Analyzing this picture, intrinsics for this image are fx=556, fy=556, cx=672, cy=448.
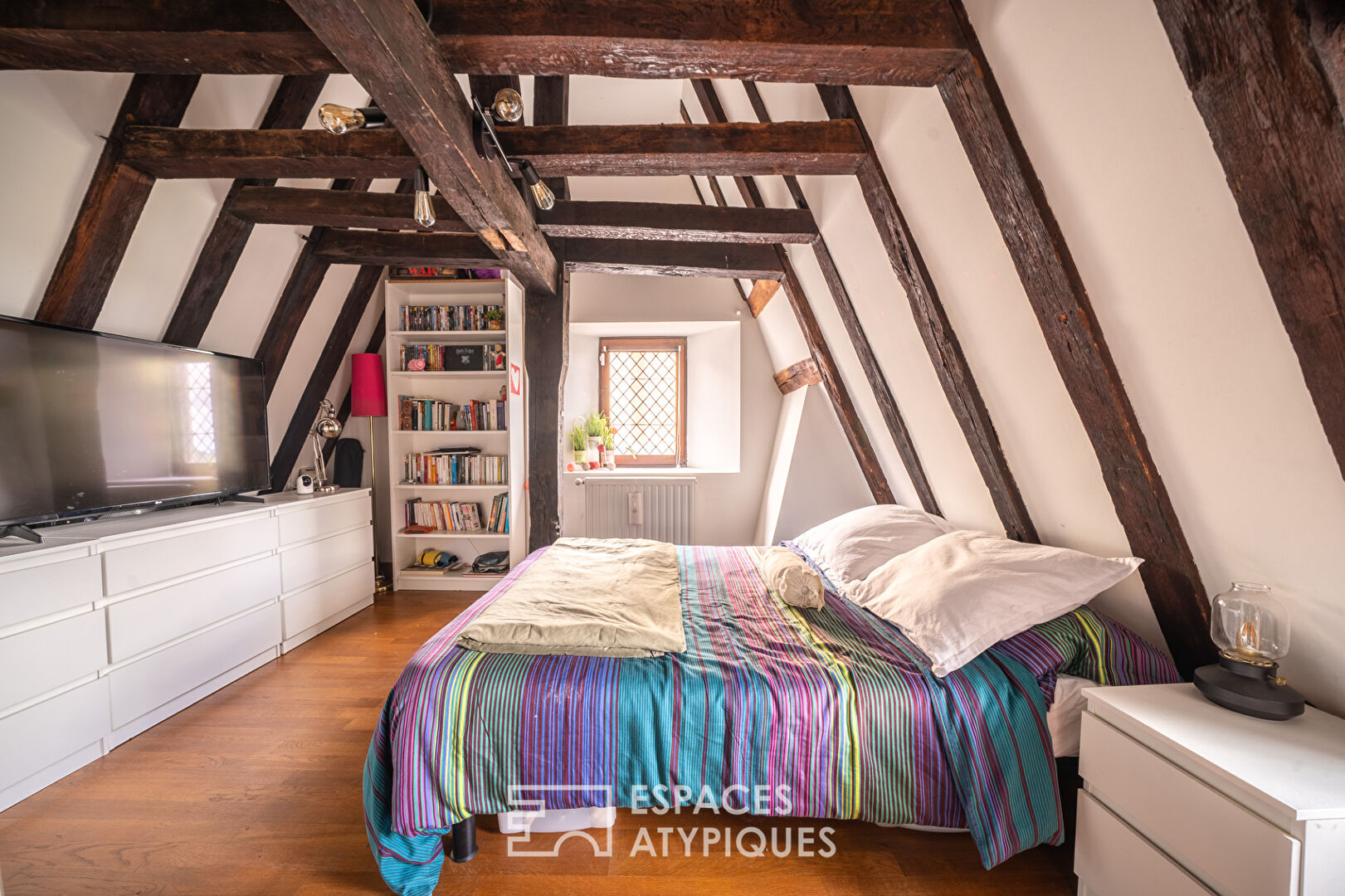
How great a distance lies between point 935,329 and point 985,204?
506mm

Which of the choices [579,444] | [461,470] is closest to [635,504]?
[579,444]

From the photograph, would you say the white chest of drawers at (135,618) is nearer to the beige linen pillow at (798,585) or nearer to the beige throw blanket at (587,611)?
the beige throw blanket at (587,611)

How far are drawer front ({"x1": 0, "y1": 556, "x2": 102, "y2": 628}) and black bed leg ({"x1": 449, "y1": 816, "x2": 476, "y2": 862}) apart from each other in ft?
4.91

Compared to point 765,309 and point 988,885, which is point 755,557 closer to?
point 988,885

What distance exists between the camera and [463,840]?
1.47 meters

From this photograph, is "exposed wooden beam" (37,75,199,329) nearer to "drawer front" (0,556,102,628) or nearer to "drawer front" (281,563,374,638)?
"drawer front" (0,556,102,628)

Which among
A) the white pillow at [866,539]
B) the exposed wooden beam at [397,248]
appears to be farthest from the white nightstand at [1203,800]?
the exposed wooden beam at [397,248]

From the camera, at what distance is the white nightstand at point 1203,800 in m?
0.89

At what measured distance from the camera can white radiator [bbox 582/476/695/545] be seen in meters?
4.19

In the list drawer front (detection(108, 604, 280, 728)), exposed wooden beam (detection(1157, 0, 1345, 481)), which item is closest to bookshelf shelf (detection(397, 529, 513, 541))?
drawer front (detection(108, 604, 280, 728))

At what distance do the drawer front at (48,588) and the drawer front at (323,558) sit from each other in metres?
0.89

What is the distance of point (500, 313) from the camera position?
3.70 m

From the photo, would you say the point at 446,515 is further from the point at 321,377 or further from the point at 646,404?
the point at 646,404

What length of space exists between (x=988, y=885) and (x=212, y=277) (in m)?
3.65
